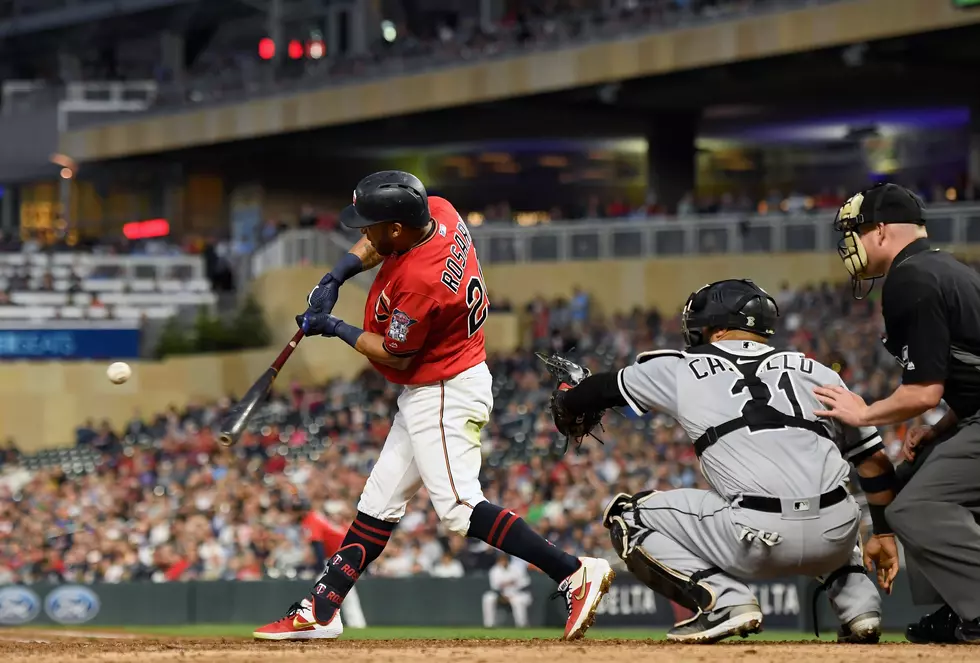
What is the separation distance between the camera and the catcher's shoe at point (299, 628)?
21.2ft

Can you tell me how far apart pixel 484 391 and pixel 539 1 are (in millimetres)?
26525

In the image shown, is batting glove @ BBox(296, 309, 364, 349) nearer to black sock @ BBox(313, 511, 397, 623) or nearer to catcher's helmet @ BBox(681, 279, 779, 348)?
black sock @ BBox(313, 511, 397, 623)

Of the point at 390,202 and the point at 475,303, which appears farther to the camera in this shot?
the point at 475,303

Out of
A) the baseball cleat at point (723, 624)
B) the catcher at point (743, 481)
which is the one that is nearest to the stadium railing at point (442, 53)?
the catcher at point (743, 481)

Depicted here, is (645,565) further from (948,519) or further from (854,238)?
(854,238)

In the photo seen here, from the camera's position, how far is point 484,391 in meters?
6.64

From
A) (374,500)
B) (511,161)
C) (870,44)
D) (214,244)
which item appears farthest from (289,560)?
(511,161)

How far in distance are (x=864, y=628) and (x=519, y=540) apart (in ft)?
4.58

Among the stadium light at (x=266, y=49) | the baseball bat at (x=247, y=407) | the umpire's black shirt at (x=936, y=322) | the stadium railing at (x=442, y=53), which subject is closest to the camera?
the umpire's black shirt at (x=936, y=322)

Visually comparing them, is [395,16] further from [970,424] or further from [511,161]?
[970,424]

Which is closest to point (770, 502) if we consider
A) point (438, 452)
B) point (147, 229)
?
point (438, 452)

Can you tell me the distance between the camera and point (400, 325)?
6312mm

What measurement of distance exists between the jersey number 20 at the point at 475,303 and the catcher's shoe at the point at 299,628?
4.44ft

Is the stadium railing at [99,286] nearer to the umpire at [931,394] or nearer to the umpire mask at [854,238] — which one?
the umpire mask at [854,238]
